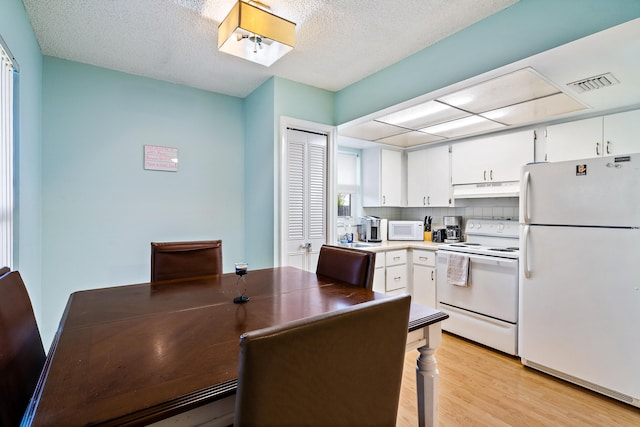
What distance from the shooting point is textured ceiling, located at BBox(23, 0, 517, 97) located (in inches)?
73.4

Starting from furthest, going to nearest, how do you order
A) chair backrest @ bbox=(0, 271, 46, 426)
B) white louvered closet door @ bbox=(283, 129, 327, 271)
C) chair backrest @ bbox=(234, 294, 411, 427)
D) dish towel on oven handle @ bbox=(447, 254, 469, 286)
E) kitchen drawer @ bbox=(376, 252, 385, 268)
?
kitchen drawer @ bbox=(376, 252, 385, 268) < white louvered closet door @ bbox=(283, 129, 327, 271) < dish towel on oven handle @ bbox=(447, 254, 469, 286) < chair backrest @ bbox=(0, 271, 46, 426) < chair backrest @ bbox=(234, 294, 411, 427)

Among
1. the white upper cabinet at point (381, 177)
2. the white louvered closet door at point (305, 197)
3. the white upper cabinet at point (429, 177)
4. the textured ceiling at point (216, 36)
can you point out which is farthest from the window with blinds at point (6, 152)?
the white upper cabinet at point (429, 177)

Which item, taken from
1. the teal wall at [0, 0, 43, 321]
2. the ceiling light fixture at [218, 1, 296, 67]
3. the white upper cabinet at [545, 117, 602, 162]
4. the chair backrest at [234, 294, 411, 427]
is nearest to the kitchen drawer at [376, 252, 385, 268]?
the white upper cabinet at [545, 117, 602, 162]

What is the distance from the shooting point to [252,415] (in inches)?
24.3

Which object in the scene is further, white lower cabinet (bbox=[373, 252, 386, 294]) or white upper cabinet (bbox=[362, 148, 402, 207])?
white upper cabinet (bbox=[362, 148, 402, 207])

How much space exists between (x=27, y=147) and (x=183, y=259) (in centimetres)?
129

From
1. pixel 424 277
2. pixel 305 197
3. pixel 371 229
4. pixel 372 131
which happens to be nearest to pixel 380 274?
pixel 424 277

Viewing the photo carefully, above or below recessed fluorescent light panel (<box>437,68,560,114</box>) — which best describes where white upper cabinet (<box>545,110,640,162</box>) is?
below

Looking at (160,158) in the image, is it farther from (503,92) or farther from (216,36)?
(503,92)

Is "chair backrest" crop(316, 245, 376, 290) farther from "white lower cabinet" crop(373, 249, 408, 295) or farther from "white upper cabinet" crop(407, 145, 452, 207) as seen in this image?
"white upper cabinet" crop(407, 145, 452, 207)

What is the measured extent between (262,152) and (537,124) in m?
2.69

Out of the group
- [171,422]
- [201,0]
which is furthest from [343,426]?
[201,0]

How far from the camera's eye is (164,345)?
3.22 feet

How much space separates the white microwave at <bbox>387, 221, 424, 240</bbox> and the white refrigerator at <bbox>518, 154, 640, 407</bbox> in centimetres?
158
